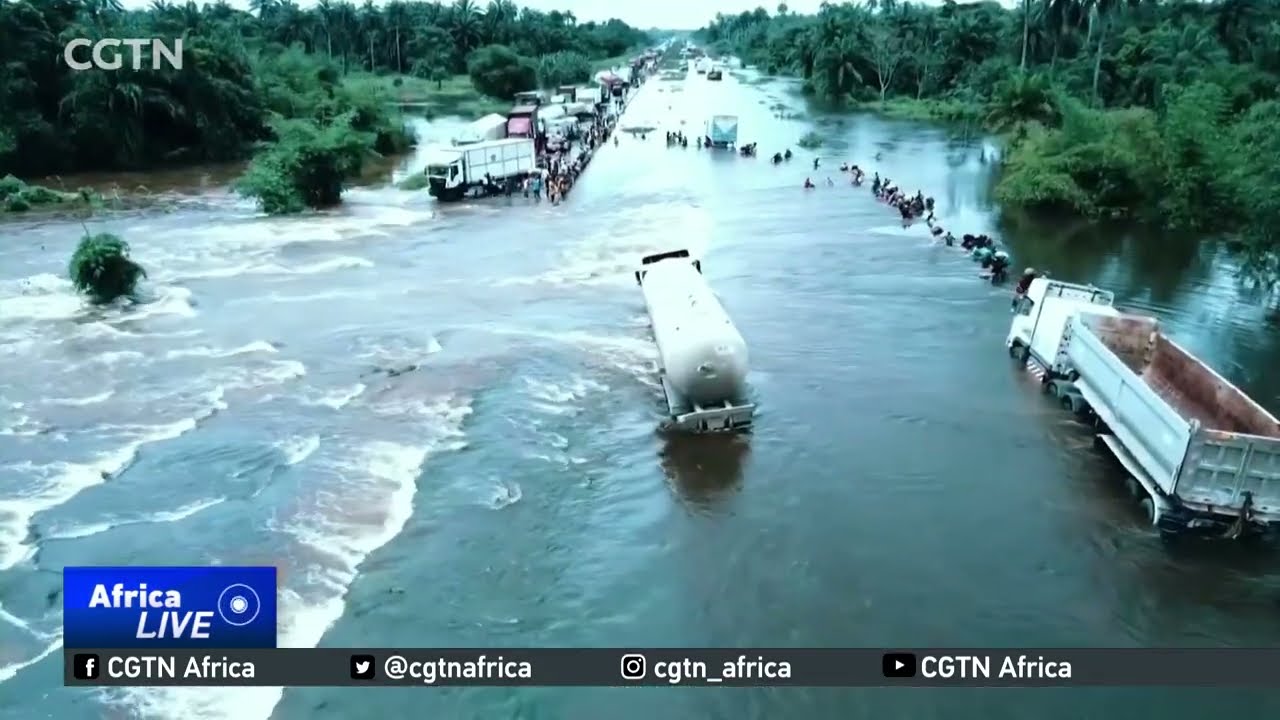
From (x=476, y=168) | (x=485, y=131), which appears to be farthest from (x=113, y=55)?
(x=476, y=168)

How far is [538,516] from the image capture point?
1705cm

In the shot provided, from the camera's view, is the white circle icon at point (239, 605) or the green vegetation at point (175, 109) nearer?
the white circle icon at point (239, 605)

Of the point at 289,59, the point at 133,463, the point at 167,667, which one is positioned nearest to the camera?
the point at 167,667

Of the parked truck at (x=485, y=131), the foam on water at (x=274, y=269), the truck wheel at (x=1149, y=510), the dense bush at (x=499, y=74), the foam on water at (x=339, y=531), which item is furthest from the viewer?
the dense bush at (x=499, y=74)

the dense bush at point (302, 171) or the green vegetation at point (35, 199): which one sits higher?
the dense bush at point (302, 171)

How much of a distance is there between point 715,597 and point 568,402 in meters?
8.51

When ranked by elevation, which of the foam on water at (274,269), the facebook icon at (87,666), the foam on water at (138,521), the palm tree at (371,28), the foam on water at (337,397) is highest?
the palm tree at (371,28)

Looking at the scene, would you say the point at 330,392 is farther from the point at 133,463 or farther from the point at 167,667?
the point at 167,667

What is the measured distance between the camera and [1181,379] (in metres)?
19.4

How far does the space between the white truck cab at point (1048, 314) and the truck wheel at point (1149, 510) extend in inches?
210

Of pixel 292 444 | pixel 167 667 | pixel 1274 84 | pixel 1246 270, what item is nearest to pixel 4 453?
pixel 292 444

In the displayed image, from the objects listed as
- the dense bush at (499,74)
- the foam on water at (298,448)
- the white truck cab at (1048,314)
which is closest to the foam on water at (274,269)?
the foam on water at (298,448)

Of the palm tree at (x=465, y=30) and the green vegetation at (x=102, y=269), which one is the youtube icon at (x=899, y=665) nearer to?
the green vegetation at (x=102, y=269)

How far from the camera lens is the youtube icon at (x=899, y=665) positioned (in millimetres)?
8945
